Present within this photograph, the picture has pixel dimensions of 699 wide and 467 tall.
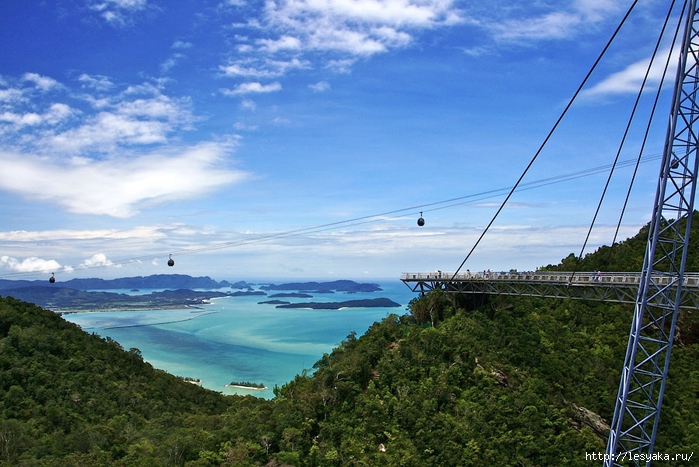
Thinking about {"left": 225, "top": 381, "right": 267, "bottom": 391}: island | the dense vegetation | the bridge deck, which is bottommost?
{"left": 225, "top": 381, "right": 267, "bottom": 391}: island

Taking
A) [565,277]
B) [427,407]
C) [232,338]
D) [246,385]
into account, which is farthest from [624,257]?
[232,338]

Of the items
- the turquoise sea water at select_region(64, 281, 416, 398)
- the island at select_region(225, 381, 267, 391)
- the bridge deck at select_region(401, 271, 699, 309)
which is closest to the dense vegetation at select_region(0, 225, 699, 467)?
the bridge deck at select_region(401, 271, 699, 309)

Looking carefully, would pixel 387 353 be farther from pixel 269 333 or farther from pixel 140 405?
pixel 269 333

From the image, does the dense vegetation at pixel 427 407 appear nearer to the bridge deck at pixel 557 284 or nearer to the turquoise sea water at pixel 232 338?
the bridge deck at pixel 557 284

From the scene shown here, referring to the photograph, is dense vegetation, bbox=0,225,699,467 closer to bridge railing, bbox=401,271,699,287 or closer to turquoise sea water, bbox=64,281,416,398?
bridge railing, bbox=401,271,699,287

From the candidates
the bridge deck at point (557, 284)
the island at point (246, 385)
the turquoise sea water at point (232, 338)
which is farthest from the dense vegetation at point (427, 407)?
the turquoise sea water at point (232, 338)

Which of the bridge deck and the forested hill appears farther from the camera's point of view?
the forested hill

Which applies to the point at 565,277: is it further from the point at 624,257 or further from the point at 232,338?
the point at 232,338
